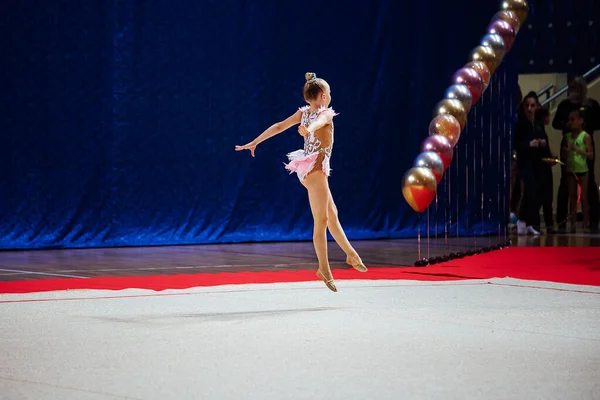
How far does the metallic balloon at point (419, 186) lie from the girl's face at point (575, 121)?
228 inches

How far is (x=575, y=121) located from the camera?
40.8 ft

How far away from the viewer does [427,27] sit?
11.3 metres

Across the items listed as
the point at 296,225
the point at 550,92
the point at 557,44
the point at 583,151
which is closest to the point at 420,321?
the point at 296,225

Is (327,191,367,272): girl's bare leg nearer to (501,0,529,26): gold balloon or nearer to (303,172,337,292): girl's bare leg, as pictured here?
(303,172,337,292): girl's bare leg

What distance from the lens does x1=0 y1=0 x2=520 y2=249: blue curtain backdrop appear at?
9.09 metres

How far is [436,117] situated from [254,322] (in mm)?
4168

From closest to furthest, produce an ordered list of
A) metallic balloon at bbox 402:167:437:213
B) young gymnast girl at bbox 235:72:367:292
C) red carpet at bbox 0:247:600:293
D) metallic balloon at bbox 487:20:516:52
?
young gymnast girl at bbox 235:72:367:292 → red carpet at bbox 0:247:600:293 → metallic balloon at bbox 402:167:437:213 → metallic balloon at bbox 487:20:516:52

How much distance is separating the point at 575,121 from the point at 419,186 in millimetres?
6043

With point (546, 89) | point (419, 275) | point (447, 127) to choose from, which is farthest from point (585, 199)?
point (419, 275)

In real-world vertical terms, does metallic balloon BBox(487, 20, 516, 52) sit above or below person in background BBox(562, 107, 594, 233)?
above

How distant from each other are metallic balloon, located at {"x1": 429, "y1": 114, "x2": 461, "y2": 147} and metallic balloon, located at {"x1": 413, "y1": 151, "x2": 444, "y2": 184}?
32cm

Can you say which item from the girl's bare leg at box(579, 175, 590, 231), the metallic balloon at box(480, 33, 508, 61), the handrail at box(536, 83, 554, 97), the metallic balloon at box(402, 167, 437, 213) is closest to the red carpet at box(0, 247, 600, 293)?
the metallic balloon at box(402, 167, 437, 213)

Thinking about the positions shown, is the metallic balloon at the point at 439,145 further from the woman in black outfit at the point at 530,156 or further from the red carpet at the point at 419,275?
the woman in black outfit at the point at 530,156

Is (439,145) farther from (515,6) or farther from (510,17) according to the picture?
(515,6)
